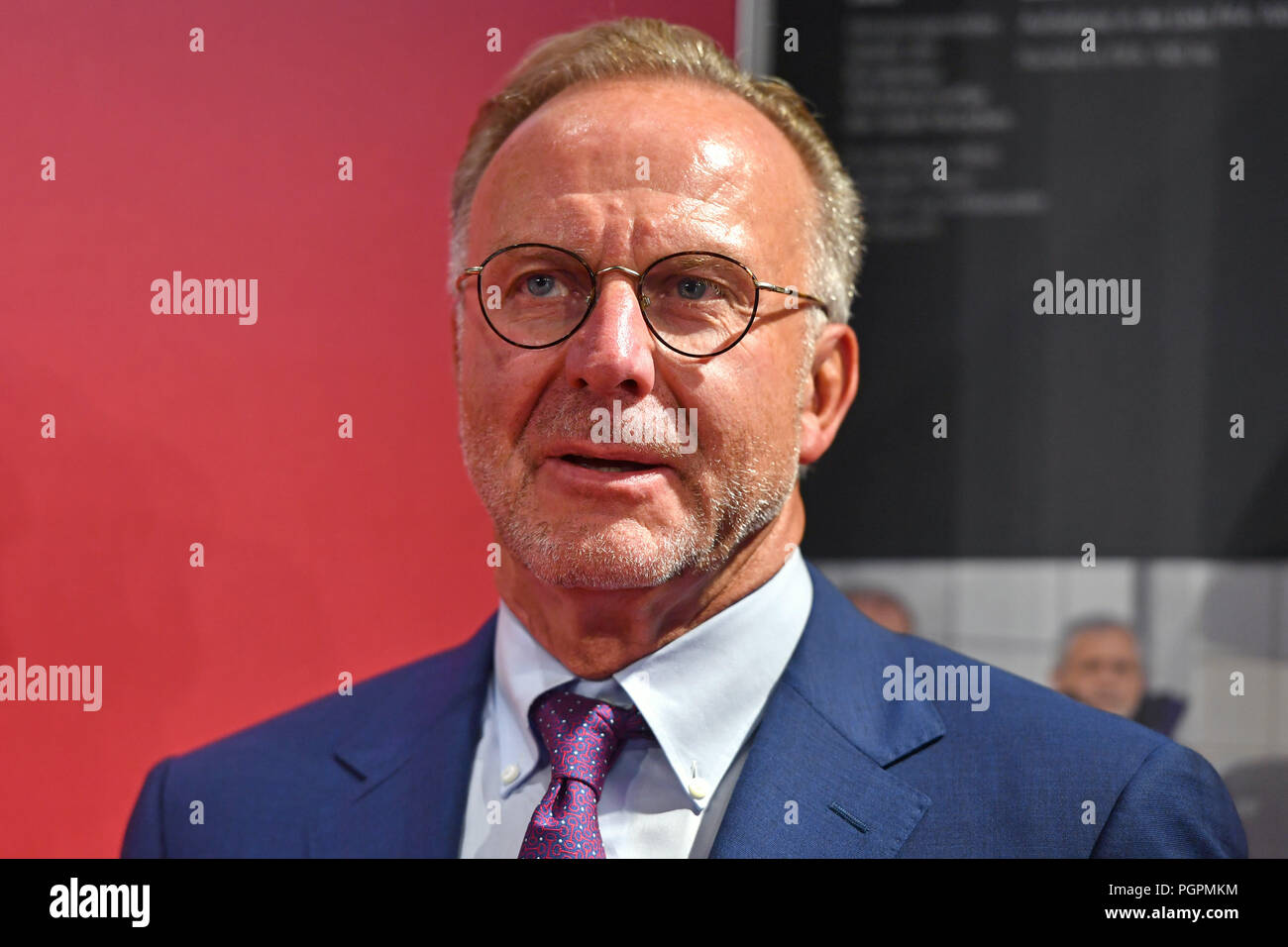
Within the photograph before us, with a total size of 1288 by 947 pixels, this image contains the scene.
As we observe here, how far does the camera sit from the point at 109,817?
85.4 inches

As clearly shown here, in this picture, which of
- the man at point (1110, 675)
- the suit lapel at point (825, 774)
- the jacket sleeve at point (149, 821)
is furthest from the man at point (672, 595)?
the man at point (1110, 675)

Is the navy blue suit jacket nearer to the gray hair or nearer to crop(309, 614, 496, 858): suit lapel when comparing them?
crop(309, 614, 496, 858): suit lapel

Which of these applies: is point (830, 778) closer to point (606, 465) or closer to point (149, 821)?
point (606, 465)

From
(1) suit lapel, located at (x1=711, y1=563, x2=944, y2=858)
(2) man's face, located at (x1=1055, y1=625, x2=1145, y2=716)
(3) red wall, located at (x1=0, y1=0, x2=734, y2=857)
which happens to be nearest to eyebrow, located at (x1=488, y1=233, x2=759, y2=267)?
(3) red wall, located at (x1=0, y1=0, x2=734, y2=857)

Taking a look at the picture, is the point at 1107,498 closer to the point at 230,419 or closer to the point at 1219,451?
the point at 1219,451

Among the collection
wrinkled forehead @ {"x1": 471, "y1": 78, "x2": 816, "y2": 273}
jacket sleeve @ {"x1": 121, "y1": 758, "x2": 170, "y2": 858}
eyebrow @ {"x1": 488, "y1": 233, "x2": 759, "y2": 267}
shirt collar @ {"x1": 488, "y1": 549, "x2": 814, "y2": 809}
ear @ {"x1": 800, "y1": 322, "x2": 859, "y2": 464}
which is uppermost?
wrinkled forehead @ {"x1": 471, "y1": 78, "x2": 816, "y2": 273}

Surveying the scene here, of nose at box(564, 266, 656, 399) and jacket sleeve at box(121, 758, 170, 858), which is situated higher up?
nose at box(564, 266, 656, 399)

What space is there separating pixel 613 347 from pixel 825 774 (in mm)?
711

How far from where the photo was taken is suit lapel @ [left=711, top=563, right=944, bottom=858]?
1.73m

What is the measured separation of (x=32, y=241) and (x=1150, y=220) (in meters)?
2.09

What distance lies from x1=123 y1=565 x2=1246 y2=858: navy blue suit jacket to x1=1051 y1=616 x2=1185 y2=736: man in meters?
0.36

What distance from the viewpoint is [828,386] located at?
2.01 meters

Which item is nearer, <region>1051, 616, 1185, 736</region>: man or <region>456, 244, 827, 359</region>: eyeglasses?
<region>456, 244, 827, 359</region>: eyeglasses

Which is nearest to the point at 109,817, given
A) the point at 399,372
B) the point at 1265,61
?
the point at 399,372
